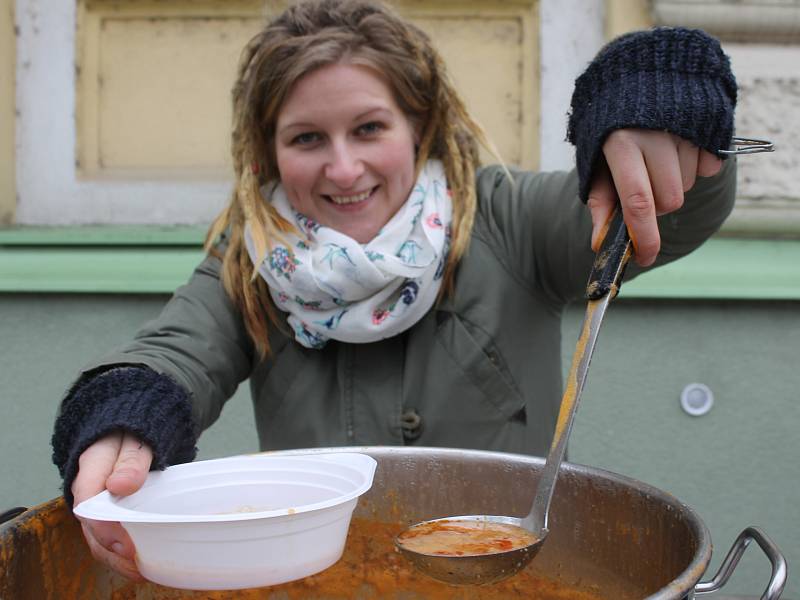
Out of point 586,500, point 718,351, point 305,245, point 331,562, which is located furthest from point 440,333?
point 718,351

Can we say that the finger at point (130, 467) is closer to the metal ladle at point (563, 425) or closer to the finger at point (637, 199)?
the metal ladle at point (563, 425)

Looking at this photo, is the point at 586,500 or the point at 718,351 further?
the point at 718,351

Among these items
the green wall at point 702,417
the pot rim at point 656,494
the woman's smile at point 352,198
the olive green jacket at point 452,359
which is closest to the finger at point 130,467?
the pot rim at point 656,494

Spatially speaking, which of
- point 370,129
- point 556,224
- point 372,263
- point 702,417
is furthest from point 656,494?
point 702,417

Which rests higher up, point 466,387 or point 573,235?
point 573,235

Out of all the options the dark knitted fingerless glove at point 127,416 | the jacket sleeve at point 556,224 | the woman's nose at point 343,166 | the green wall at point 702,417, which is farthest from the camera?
the green wall at point 702,417

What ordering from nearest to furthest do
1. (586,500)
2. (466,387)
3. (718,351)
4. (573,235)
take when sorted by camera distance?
1. (586,500)
2. (573,235)
3. (466,387)
4. (718,351)

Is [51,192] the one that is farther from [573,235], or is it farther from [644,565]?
[644,565]

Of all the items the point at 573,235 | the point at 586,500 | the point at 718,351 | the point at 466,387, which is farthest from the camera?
the point at 718,351

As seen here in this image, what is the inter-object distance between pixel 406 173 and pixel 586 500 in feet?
1.94

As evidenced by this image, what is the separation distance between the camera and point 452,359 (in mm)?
1243

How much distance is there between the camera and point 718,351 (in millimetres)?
2025

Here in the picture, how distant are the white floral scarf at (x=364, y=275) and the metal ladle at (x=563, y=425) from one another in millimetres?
469

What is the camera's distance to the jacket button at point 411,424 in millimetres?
1227
